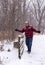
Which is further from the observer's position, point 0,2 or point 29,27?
point 0,2

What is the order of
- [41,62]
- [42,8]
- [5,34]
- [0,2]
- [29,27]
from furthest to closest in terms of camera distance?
[42,8] < [0,2] < [5,34] < [29,27] < [41,62]

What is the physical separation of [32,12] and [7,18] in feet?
130

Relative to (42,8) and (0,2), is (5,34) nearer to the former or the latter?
(0,2)

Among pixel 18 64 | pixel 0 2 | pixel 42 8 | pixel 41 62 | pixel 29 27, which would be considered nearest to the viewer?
pixel 18 64

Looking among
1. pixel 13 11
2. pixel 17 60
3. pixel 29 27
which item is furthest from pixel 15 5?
pixel 17 60

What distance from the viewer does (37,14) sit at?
60844 millimetres

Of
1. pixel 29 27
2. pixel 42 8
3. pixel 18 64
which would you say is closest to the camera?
pixel 18 64

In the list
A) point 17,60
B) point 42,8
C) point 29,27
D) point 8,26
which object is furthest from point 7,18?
point 42,8

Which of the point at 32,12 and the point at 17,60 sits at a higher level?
the point at 17,60

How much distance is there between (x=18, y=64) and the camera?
1054 cm

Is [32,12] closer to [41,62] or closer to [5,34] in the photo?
[5,34]

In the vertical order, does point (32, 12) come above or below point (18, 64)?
below

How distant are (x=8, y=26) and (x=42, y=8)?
37.5 metres

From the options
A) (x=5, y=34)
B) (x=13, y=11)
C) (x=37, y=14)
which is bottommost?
(x=37, y=14)
